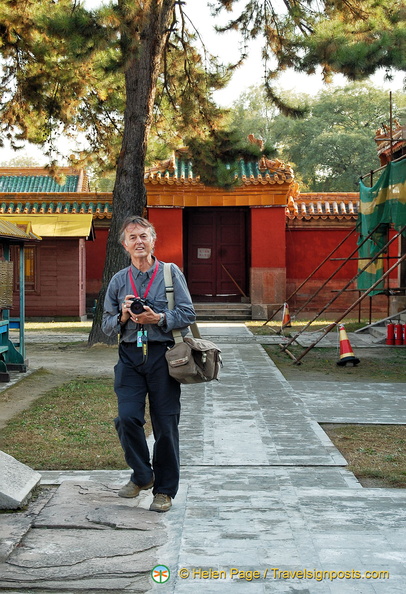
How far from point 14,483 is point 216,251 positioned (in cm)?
1910

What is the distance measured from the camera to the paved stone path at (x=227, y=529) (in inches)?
142

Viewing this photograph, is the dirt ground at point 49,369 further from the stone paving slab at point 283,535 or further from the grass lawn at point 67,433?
the stone paving slab at point 283,535

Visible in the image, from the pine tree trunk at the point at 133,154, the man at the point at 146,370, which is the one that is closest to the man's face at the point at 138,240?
the man at the point at 146,370

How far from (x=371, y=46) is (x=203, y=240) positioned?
1296cm

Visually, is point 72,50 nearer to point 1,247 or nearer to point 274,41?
point 1,247

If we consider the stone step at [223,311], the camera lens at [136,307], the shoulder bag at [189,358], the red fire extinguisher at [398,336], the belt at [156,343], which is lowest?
the red fire extinguisher at [398,336]

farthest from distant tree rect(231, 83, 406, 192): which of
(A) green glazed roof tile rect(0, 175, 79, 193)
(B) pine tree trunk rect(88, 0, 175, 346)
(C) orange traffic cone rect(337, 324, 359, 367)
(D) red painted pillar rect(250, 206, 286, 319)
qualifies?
(C) orange traffic cone rect(337, 324, 359, 367)

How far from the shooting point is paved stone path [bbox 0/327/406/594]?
3600 mm

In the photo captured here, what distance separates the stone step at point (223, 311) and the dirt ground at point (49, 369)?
260 inches

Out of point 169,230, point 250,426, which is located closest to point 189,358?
point 250,426

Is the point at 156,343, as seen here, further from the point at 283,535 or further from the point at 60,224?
the point at 60,224

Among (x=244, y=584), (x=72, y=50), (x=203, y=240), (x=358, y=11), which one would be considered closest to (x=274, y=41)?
(x=358, y=11)

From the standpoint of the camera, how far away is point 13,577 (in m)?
3.64

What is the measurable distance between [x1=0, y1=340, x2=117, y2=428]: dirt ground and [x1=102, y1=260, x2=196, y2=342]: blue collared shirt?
122 inches
